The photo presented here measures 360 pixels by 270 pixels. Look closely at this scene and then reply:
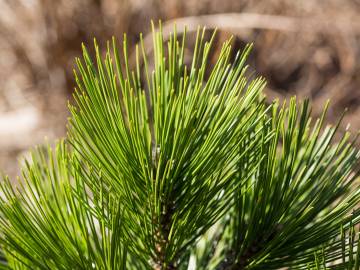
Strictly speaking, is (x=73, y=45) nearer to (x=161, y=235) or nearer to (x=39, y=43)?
(x=39, y=43)

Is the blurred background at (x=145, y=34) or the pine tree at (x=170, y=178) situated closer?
the pine tree at (x=170, y=178)

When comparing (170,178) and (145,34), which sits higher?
(145,34)

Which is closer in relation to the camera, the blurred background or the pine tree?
the pine tree

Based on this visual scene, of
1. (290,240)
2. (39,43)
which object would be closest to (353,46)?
(39,43)

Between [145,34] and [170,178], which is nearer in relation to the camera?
[170,178]

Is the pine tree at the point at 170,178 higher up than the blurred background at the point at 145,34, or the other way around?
the blurred background at the point at 145,34
